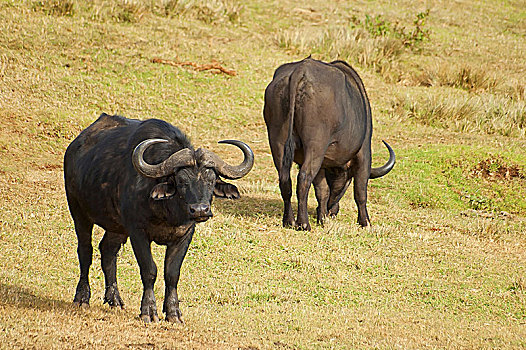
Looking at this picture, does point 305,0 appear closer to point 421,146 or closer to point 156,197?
point 421,146

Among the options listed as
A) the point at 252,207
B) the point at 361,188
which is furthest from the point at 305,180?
the point at 252,207

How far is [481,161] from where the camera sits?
17.2 meters

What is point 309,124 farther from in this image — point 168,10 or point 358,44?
point 168,10

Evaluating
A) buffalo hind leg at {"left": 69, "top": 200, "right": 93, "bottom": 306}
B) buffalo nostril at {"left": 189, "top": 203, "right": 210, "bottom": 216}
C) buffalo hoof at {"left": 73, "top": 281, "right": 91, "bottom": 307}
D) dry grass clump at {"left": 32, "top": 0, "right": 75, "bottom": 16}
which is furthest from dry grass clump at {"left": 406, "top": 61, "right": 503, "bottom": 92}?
buffalo nostril at {"left": 189, "top": 203, "right": 210, "bottom": 216}

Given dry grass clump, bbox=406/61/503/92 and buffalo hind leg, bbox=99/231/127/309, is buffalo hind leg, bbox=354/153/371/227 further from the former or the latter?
dry grass clump, bbox=406/61/503/92

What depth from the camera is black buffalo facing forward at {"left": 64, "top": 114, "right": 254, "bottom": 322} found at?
675cm

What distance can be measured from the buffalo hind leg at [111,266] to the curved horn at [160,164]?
5.31ft

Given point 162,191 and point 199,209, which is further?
point 162,191

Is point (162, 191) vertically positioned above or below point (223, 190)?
above

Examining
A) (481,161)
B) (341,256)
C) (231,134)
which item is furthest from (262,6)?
(341,256)

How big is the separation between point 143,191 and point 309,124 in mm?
4762

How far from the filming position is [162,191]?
6.73 meters

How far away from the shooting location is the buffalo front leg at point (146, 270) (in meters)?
7.07

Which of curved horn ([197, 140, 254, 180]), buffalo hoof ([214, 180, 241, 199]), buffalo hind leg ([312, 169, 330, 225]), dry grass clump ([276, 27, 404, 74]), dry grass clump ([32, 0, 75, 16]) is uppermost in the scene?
curved horn ([197, 140, 254, 180])
